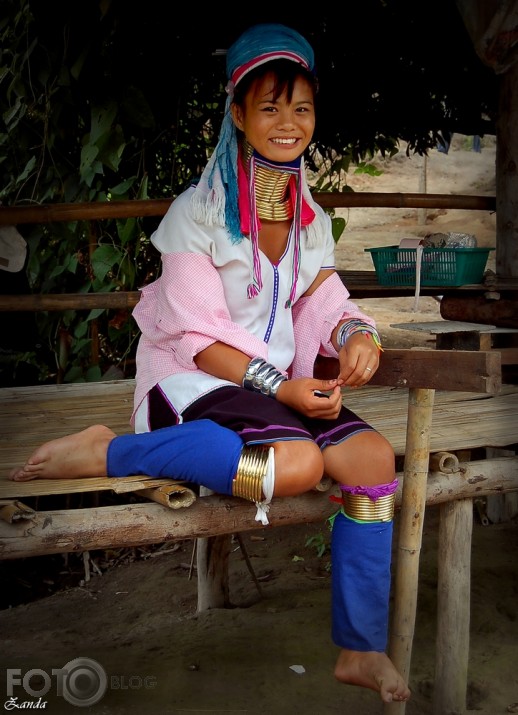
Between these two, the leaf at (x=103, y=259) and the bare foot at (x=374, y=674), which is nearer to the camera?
the bare foot at (x=374, y=674)

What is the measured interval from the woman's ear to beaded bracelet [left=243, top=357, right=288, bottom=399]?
665 mm

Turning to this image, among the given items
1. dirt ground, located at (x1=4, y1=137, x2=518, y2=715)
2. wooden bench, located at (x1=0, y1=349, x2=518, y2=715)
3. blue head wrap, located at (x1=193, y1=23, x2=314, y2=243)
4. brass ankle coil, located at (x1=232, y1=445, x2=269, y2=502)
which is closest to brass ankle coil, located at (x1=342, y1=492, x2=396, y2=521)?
wooden bench, located at (x1=0, y1=349, x2=518, y2=715)

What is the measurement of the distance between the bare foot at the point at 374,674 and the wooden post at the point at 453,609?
598 millimetres

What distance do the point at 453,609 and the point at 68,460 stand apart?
1.30 m

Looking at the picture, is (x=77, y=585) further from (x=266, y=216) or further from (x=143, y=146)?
(x=266, y=216)

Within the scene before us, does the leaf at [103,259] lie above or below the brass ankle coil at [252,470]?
above

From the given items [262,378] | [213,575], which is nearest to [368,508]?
[262,378]

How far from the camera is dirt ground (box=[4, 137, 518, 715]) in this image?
2.82m

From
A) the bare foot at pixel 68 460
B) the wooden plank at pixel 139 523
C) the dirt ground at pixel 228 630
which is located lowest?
the dirt ground at pixel 228 630

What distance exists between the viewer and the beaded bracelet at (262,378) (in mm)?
2246

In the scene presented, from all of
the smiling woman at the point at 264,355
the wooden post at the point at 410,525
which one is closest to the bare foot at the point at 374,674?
the smiling woman at the point at 264,355

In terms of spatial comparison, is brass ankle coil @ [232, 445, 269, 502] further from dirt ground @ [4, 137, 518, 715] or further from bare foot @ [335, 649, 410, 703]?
dirt ground @ [4, 137, 518, 715]

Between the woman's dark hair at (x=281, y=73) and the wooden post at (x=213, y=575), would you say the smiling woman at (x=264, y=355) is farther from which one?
the wooden post at (x=213, y=575)

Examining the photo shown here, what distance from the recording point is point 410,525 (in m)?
2.39
